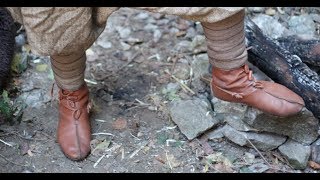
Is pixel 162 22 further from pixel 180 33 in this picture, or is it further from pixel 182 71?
pixel 182 71

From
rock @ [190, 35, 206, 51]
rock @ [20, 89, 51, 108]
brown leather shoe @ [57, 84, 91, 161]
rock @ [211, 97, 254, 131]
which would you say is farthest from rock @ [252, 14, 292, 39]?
rock @ [20, 89, 51, 108]

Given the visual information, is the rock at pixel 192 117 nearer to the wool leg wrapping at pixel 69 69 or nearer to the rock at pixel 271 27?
the wool leg wrapping at pixel 69 69

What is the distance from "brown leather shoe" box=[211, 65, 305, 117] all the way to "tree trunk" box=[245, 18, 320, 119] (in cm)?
15

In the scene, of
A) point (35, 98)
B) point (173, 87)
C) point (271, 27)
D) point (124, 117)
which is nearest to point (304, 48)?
point (271, 27)

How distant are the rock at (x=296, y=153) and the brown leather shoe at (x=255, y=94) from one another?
0.72 feet

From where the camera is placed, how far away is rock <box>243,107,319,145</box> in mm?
2396

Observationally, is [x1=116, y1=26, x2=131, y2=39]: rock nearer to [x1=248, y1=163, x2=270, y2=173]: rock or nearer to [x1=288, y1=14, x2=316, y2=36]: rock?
[x1=288, y1=14, x2=316, y2=36]: rock

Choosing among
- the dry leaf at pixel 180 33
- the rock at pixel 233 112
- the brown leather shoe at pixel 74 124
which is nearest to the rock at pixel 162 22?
the dry leaf at pixel 180 33

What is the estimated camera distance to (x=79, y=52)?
2.24 meters

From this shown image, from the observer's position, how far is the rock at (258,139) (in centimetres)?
245

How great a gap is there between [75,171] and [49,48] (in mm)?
617

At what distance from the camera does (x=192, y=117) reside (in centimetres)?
252

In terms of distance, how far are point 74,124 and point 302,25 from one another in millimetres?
1417

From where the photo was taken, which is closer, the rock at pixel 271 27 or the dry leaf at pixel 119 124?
the dry leaf at pixel 119 124
